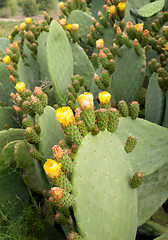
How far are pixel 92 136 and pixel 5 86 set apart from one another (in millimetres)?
1669

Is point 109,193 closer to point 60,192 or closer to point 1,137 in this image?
point 60,192

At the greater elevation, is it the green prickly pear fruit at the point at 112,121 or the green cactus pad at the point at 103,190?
the green prickly pear fruit at the point at 112,121

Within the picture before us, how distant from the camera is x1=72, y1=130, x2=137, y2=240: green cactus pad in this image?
88 centimetres

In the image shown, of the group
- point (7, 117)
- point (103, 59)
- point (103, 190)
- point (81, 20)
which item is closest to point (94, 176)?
point (103, 190)

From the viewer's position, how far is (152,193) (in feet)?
4.84

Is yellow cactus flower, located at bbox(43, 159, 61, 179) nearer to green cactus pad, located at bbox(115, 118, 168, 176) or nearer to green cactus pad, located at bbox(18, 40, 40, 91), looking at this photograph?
green cactus pad, located at bbox(115, 118, 168, 176)

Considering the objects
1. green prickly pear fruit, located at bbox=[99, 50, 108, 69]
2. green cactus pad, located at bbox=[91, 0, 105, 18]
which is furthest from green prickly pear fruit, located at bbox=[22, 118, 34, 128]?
green cactus pad, located at bbox=[91, 0, 105, 18]

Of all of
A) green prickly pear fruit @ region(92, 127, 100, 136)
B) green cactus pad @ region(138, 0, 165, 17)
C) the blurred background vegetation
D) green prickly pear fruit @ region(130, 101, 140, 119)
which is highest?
green cactus pad @ region(138, 0, 165, 17)

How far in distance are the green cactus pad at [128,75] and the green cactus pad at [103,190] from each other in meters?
0.89

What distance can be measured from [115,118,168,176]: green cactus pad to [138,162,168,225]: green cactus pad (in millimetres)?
103

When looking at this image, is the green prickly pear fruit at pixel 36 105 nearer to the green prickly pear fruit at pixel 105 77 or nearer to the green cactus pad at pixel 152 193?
the green prickly pear fruit at pixel 105 77

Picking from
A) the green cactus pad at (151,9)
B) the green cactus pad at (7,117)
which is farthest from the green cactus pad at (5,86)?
the green cactus pad at (151,9)

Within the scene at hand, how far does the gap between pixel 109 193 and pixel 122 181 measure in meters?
0.10

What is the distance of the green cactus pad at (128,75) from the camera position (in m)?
1.77
